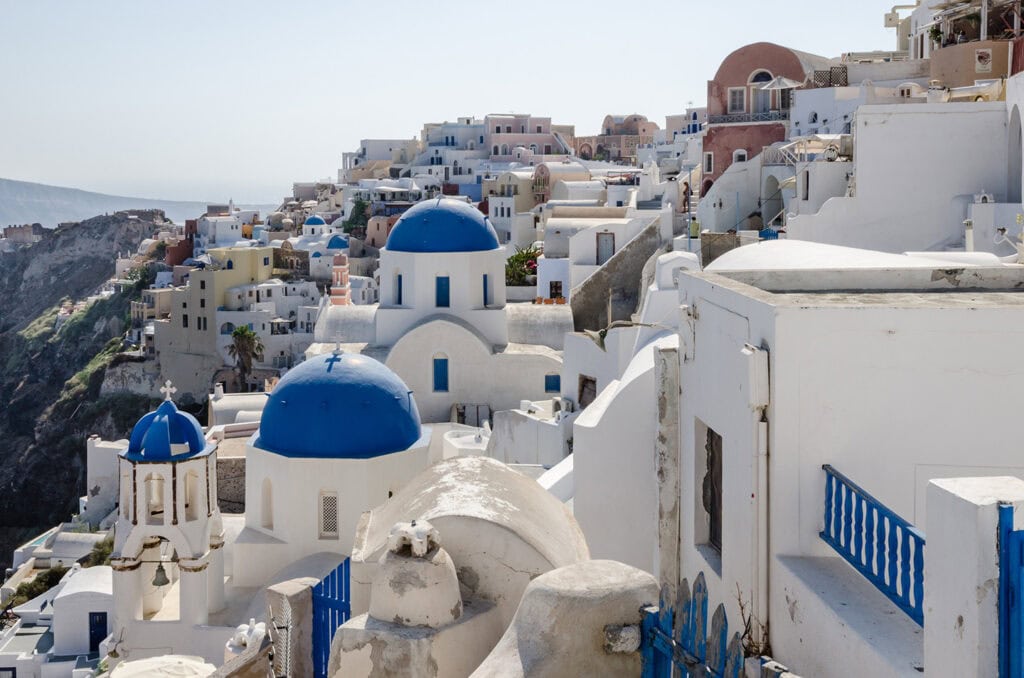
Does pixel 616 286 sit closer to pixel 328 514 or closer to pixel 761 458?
pixel 328 514

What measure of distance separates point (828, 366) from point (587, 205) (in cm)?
3878

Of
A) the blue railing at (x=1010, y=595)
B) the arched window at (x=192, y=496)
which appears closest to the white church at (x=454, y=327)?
the arched window at (x=192, y=496)

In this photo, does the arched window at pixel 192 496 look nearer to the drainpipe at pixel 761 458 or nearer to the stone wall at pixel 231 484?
the stone wall at pixel 231 484

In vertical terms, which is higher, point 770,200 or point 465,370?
point 770,200

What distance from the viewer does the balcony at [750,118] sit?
31.5 m

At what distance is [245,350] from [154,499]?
32.1 meters

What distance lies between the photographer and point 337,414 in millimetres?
14523

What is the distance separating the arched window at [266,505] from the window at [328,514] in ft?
2.43

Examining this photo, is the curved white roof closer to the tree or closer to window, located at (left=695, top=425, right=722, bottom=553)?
window, located at (left=695, top=425, right=722, bottom=553)

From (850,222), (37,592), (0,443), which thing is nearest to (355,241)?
(0,443)

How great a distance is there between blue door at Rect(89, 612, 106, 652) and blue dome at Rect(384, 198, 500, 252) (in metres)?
8.80

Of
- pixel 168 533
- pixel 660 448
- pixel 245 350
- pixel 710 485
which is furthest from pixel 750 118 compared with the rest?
pixel 710 485

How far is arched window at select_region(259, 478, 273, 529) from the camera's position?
1452 cm

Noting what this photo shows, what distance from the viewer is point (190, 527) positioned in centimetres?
1427
